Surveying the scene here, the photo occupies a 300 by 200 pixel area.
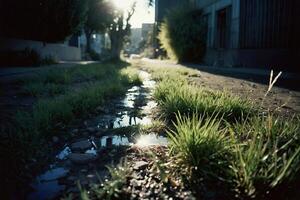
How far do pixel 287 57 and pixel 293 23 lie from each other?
1354 millimetres

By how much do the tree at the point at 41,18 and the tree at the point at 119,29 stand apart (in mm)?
13719

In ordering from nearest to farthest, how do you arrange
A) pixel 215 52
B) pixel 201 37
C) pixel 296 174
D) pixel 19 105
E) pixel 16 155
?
pixel 296 174, pixel 16 155, pixel 19 105, pixel 215 52, pixel 201 37

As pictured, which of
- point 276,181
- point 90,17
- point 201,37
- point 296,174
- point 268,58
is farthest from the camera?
point 90,17

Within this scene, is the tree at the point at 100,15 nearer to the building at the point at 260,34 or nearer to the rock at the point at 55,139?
the building at the point at 260,34

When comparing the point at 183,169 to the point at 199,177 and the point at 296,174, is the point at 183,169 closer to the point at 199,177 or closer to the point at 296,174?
the point at 199,177

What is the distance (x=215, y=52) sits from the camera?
20219 mm

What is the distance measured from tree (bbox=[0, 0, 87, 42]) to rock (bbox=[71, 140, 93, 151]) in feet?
30.9

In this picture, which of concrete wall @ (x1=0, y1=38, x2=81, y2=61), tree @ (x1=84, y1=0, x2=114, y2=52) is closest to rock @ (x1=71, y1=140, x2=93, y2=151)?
concrete wall @ (x1=0, y1=38, x2=81, y2=61)

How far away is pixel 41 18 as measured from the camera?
11.4 meters

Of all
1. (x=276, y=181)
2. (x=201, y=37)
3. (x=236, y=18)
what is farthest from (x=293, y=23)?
(x=276, y=181)

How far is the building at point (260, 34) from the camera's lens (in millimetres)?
12523

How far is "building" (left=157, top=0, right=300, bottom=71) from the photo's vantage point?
1252 cm

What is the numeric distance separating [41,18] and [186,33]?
44.3ft

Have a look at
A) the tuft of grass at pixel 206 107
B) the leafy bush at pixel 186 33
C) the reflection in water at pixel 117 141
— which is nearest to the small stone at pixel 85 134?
the reflection in water at pixel 117 141
